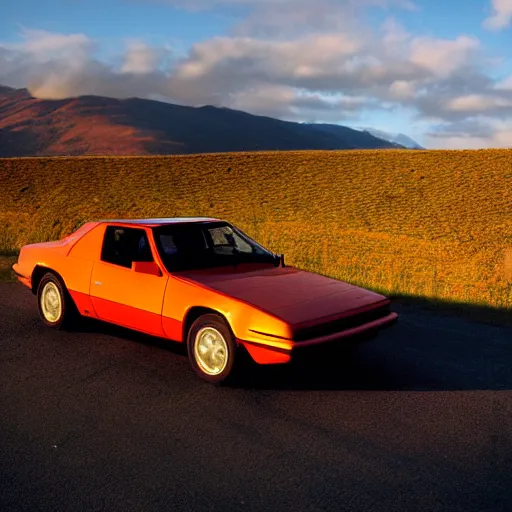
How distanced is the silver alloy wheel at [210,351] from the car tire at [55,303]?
213 centimetres

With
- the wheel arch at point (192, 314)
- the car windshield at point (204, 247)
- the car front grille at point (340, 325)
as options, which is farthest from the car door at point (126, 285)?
the car front grille at point (340, 325)

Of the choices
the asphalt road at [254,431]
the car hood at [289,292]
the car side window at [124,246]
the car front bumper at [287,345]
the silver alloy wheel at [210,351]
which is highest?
the car side window at [124,246]

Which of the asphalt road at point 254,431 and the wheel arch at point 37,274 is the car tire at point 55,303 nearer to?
the wheel arch at point 37,274

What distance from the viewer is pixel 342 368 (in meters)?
5.62

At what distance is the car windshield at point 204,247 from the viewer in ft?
18.9

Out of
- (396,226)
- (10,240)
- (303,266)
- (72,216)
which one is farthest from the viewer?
(72,216)

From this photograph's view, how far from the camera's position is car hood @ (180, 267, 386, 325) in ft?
15.9

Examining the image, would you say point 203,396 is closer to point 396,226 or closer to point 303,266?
point 303,266

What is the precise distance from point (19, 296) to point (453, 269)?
10.4 m

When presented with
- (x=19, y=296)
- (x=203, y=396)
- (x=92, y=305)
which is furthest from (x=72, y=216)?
(x=203, y=396)

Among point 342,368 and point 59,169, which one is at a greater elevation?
point 59,169

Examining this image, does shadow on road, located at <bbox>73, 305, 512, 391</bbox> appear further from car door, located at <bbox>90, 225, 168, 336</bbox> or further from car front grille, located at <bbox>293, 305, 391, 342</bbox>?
car door, located at <bbox>90, 225, 168, 336</bbox>

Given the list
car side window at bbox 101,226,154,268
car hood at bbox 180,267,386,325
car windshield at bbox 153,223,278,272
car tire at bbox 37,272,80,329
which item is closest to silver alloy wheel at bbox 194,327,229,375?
car hood at bbox 180,267,386,325

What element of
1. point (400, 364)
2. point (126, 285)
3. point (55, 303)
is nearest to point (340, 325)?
point (400, 364)
